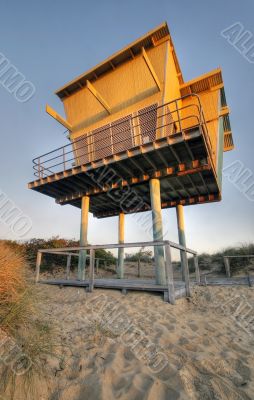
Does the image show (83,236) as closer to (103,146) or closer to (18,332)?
(103,146)

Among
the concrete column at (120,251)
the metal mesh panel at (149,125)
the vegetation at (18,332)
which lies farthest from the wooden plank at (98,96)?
the vegetation at (18,332)

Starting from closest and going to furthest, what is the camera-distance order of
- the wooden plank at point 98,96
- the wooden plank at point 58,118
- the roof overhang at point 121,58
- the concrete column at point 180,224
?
the roof overhang at point 121,58
the wooden plank at point 98,96
the concrete column at point 180,224
the wooden plank at point 58,118

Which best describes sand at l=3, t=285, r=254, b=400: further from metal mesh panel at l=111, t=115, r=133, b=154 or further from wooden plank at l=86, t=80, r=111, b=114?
wooden plank at l=86, t=80, r=111, b=114

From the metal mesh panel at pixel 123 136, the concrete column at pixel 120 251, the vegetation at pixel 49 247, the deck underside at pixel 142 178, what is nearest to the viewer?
the deck underside at pixel 142 178

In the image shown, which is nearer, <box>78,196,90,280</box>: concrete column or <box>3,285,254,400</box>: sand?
<box>3,285,254,400</box>: sand

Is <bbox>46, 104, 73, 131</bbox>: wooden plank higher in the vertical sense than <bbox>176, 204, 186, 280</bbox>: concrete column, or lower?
higher

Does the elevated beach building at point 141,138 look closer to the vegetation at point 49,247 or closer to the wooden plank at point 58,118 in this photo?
the wooden plank at point 58,118

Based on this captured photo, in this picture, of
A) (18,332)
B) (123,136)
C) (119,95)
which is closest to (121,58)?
(119,95)

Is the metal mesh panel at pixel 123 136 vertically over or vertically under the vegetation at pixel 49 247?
over

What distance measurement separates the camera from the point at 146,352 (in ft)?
9.99

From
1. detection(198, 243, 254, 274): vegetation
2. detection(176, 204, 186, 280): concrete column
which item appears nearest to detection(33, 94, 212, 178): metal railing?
detection(176, 204, 186, 280): concrete column

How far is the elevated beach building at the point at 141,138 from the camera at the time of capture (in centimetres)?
866

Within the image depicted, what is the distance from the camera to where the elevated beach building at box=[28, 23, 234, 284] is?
8.66 meters

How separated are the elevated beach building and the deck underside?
4 centimetres
